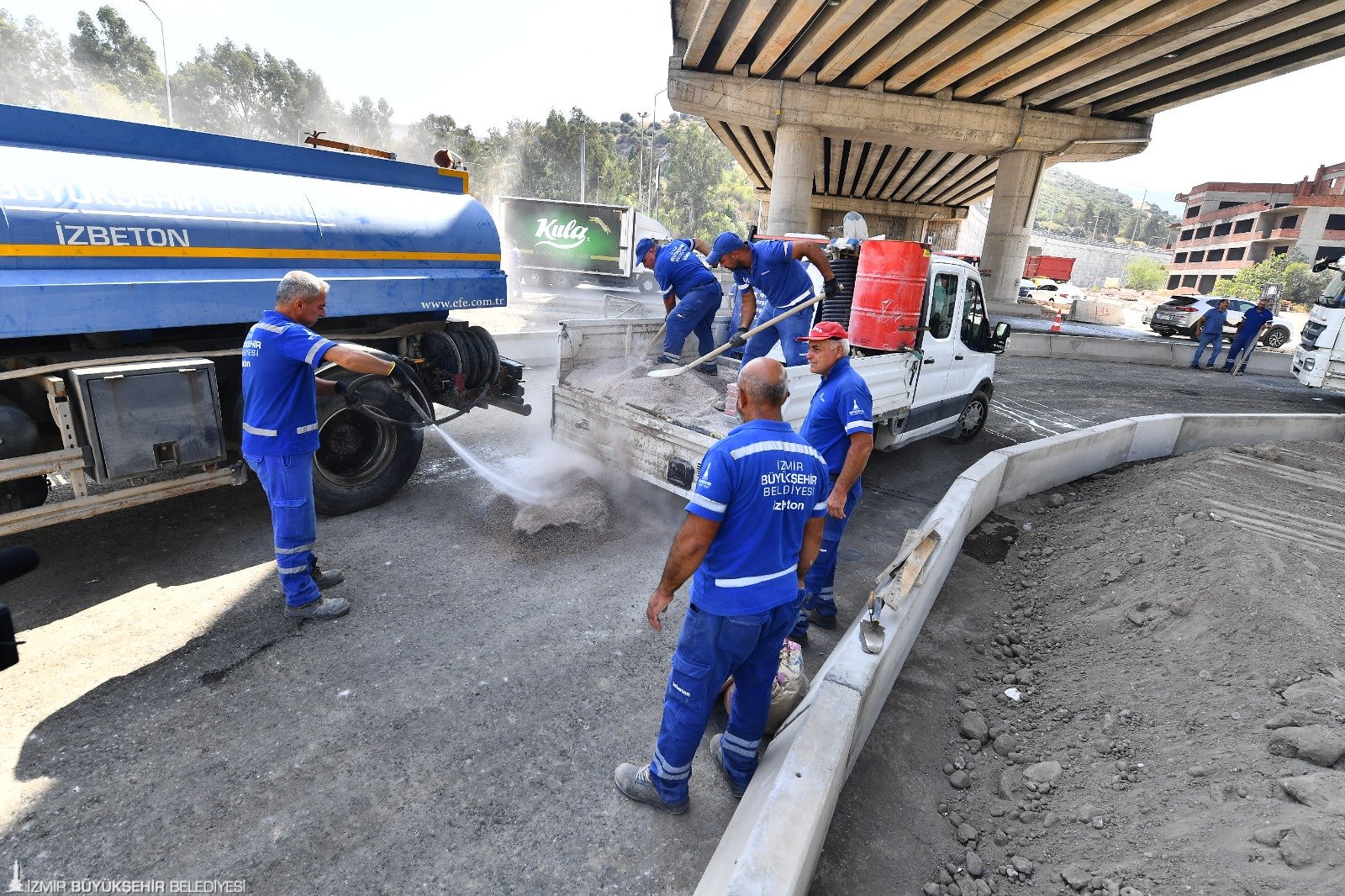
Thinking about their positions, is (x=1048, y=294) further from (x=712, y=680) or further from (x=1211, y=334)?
(x=712, y=680)

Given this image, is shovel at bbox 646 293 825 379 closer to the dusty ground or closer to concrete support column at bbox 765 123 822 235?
the dusty ground

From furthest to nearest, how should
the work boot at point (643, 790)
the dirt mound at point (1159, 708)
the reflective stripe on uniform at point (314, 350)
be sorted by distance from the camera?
1. the reflective stripe on uniform at point (314, 350)
2. the work boot at point (643, 790)
3. the dirt mound at point (1159, 708)

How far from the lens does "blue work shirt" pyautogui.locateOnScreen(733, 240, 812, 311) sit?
21.4ft

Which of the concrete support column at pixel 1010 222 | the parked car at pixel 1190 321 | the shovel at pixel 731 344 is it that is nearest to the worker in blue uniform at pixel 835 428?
the shovel at pixel 731 344

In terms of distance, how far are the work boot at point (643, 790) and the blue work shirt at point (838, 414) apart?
2.07 metres

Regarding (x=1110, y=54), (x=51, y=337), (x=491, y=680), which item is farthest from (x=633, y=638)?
(x=1110, y=54)

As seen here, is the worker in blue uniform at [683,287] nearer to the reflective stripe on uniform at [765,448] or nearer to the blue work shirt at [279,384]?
the blue work shirt at [279,384]

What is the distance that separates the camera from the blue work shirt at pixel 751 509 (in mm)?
2477

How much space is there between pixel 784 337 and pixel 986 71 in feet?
53.2

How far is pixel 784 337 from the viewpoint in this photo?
21.5 feet

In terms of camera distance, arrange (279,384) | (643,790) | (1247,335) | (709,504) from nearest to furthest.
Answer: (709,504) < (643,790) < (279,384) < (1247,335)

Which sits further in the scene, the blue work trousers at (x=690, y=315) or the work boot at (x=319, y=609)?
the blue work trousers at (x=690, y=315)

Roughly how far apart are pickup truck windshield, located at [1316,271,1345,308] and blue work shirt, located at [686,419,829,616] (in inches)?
558

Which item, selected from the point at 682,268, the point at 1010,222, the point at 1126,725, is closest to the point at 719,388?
the point at 682,268
